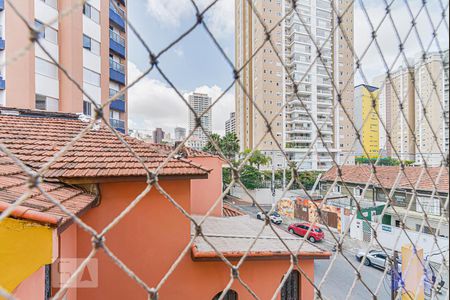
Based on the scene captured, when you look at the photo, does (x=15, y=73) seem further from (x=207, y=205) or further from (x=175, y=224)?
(x=175, y=224)

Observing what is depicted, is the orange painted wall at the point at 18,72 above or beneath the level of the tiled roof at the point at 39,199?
above

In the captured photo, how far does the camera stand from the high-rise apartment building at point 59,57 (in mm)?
5945

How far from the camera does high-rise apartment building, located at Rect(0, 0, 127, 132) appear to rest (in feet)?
19.5

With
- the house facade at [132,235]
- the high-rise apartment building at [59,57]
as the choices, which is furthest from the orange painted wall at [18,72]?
the house facade at [132,235]

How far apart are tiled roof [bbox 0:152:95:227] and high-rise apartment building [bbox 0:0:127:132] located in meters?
4.36

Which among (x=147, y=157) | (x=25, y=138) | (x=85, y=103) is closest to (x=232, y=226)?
(x=147, y=157)

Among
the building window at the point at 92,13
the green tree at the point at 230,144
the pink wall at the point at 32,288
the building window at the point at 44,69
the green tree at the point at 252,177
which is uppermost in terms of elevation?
the building window at the point at 92,13

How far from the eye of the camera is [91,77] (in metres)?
7.29

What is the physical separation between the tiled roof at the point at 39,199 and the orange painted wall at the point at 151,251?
186 mm

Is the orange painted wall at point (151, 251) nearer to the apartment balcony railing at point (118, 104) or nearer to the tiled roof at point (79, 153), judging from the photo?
the tiled roof at point (79, 153)

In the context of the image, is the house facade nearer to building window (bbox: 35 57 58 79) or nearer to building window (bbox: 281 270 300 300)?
building window (bbox: 281 270 300 300)

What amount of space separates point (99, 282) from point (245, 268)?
3.17ft

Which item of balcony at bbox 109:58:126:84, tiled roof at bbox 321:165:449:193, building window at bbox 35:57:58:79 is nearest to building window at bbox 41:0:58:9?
building window at bbox 35:57:58:79

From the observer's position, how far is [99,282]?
1.48 metres
